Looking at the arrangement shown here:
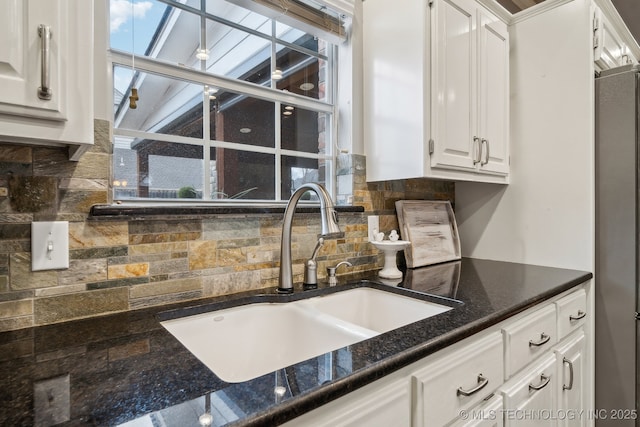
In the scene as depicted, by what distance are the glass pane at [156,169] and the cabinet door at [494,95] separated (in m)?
1.32

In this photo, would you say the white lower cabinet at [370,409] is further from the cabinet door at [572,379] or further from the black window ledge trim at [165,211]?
the cabinet door at [572,379]

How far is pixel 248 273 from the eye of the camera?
1257 mm

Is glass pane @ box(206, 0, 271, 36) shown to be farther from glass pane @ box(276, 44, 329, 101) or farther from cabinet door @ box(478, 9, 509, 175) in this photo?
cabinet door @ box(478, 9, 509, 175)

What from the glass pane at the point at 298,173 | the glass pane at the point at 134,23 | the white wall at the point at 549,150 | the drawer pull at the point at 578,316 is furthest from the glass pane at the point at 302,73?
the drawer pull at the point at 578,316

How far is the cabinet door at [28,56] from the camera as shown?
0.57m

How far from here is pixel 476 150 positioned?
5.38 ft

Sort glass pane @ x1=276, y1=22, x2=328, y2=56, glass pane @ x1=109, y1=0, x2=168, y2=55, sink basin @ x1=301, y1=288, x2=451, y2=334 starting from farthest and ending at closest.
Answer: glass pane @ x1=276, y1=22, x2=328, y2=56, sink basin @ x1=301, y1=288, x2=451, y2=334, glass pane @ x1=109, y1=0, x2=168, y2=55

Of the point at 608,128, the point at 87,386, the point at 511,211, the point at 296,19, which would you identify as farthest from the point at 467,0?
the point at 87,386

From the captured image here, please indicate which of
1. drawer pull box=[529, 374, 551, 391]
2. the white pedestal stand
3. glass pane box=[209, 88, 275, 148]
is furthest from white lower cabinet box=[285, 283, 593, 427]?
glass pane box=[209, 88, 275, 148]

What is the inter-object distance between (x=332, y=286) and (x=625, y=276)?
4.68ft

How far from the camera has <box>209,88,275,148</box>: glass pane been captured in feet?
4.39

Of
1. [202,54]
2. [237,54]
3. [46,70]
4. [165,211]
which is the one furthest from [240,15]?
[46,70]

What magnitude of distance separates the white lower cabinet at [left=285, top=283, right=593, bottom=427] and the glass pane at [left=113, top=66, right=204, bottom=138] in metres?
1.05

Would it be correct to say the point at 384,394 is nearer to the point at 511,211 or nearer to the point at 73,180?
the point at 73,180
